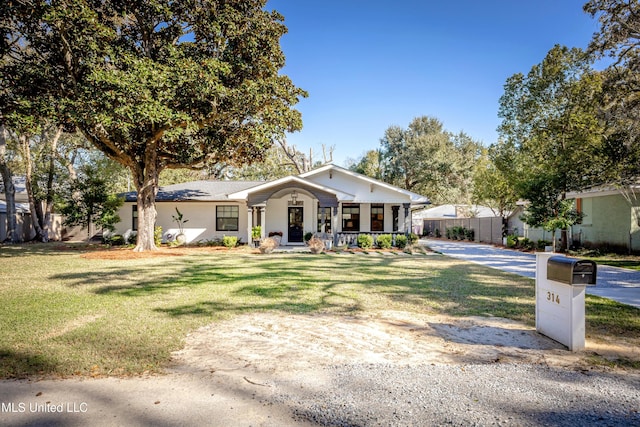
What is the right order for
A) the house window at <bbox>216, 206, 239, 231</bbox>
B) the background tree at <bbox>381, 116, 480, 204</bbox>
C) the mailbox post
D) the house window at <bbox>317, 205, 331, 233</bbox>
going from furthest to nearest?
the background tree at <bbox>381, 116, 480, 204</bbox> → the house window at <bbox>216, 206, 239, 231</bbox> → the house window at <bbox>317, 205, 331, 233</bbox> → the mailbox post

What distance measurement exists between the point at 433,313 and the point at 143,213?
14786mm

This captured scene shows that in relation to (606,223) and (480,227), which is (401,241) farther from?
(480,227)

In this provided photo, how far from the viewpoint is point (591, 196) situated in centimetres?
1911

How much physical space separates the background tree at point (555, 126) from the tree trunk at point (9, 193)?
2806 centimetres

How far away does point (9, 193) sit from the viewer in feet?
71.1

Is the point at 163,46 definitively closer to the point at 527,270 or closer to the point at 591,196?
the point at 527,270

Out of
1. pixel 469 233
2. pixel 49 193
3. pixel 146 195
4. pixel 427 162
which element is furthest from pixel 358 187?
pixel 49 193

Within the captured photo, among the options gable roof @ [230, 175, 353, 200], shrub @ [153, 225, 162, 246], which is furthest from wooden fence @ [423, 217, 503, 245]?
shrub @ [153, 225, 162, 246]

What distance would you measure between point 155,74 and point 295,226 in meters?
11.6

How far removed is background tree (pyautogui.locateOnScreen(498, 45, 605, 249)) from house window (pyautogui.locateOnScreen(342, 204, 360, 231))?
869cm

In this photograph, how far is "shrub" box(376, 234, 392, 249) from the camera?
1986 cm

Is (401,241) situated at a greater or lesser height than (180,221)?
lesser

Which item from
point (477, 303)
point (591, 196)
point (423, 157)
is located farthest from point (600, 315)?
point (423, 157)

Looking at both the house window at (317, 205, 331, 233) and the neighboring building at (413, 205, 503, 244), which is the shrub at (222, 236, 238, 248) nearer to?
the house window at (317, 205, 331, 233)
